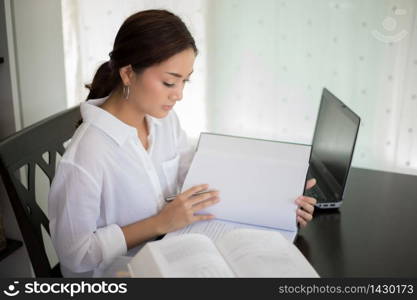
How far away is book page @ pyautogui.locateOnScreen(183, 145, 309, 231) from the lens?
1253 millimetres

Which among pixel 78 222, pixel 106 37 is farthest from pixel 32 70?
pixel 78 222

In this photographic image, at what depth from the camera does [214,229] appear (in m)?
1.24

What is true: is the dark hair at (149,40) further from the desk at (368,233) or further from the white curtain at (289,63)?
the white curtain at (289,63)

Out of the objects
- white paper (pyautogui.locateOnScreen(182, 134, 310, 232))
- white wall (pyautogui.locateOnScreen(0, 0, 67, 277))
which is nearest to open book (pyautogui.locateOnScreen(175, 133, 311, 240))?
white paper (pyautogui.locateOnScreen(182, 134, 310, 232))

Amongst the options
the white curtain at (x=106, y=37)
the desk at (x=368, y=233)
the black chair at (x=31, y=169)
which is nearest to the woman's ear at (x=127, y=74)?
the black chair at (x=31, y=169)

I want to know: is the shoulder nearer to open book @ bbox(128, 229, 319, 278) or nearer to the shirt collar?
the shirt collar

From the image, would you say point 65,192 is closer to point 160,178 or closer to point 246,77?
point 160,178

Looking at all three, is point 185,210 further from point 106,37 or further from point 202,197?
point 106,37

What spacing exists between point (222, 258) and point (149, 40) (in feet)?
1.72

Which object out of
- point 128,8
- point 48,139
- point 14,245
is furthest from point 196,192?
point 128,8

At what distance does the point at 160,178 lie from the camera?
144 cm

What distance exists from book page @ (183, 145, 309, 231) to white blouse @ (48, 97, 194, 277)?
5.3 inches

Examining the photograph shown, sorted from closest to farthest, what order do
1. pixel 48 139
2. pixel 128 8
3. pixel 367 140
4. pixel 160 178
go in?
pixel 48 139, pixel 160 178, pixel 367 140, pixel 128 8

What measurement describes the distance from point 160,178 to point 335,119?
1.69ft
